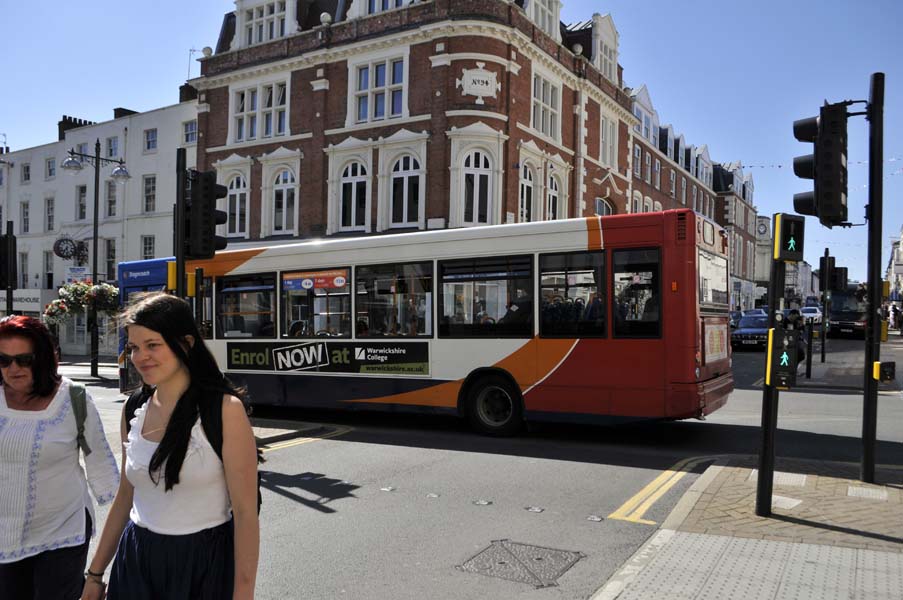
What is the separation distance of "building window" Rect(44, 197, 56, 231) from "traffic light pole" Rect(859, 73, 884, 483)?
4135 cm

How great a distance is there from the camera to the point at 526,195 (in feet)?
88.0

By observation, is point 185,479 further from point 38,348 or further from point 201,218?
point 201,218

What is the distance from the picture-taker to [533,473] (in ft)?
26.1

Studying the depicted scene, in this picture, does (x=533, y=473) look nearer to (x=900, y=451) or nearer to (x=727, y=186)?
(x=900, y=451)

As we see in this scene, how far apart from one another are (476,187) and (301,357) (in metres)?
14.3

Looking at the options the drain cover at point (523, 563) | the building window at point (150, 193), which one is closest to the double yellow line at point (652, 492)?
the drain cover at point (523, 563)

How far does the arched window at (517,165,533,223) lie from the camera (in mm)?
26344

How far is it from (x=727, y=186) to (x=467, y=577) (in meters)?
65.2

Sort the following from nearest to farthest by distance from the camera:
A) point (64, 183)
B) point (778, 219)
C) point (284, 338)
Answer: point (778, 219) → point (284, 338) → point (64, 183)

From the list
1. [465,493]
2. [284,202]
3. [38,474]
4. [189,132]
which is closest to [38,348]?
[38,474]

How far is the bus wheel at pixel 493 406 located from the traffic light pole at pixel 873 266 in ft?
14.4

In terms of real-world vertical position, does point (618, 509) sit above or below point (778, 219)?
below

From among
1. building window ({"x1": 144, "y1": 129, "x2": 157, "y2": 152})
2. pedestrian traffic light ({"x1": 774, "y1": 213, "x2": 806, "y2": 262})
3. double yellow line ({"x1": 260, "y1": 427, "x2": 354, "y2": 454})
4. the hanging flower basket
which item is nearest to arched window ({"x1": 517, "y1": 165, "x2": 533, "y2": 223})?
the hanging flower basket

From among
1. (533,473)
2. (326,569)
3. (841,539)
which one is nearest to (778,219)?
(841,539)
